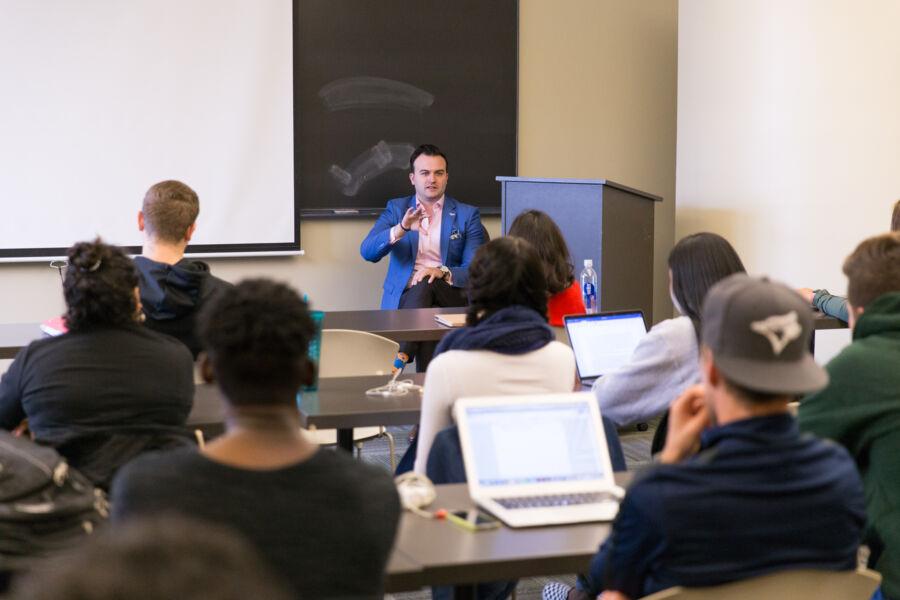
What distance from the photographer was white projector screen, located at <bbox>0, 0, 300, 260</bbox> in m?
6.43

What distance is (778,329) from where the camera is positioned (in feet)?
6.45

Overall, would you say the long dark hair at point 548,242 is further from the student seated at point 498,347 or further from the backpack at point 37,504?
the backpack at point 37,504

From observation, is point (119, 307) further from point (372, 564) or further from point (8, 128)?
point (8, 128)

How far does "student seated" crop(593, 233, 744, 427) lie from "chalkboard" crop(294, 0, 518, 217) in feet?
12.7

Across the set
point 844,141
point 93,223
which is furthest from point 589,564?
point 93,223

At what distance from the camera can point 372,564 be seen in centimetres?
176

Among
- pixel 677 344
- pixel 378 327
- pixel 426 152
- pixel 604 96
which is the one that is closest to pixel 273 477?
pixel 677 344

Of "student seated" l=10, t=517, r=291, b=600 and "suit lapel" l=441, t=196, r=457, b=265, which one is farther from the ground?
"student seated" l=10, t=517, r=291, b=600

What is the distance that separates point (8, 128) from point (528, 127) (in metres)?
3.16

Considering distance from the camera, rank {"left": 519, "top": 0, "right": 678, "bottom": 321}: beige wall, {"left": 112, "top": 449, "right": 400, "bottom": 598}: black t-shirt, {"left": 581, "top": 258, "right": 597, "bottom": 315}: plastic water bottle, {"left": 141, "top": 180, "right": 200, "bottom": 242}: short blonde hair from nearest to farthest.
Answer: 1. {"left": 112, "top": 449, "right": 400, "bottom": 598}: black t-shirt
2. {"left": 141, "top": 180, "right": 200, "bottom": 242}: short blonde hair
3. {"left": 581, "top": 258, "right": 597, "bottom": 315}: plastic water bottle
4. {"left": 519, "top": 0, "right": 678, "bottom": 321}: beige wall

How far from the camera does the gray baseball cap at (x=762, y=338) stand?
1.95m

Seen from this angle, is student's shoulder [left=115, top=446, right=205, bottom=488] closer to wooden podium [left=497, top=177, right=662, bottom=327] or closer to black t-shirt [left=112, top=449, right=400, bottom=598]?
black t-shirt [left=112, top=449, right=400, bottom=598]

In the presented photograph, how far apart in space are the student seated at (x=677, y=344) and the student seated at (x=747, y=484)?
147cm

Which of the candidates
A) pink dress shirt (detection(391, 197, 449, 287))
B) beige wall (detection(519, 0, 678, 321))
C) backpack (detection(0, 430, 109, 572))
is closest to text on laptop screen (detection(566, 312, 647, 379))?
backpack (detection(0, 430, 109, 572))
